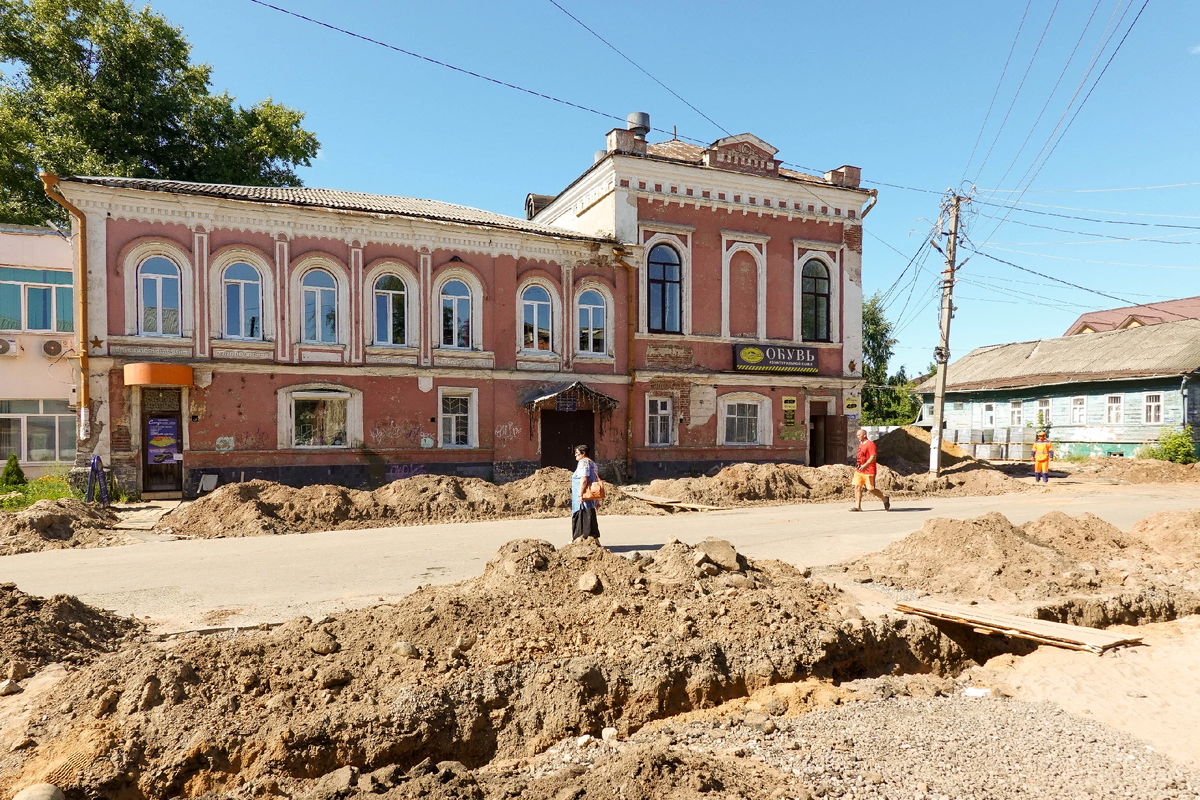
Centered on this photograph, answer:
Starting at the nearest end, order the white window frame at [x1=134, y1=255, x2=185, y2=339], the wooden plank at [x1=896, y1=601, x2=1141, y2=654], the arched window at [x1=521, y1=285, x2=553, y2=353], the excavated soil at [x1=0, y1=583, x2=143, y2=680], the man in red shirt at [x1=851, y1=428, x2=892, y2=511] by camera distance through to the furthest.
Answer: the excavated soil at [x1=0, y1=583, x2=143, y2=680]
the wooden plank at [x1=896, y1=601, x2=1141, y2=654]
the man in red shirt at [x1=851, y1=428, x2=892, y2=511]
the white window frame at [x1=134, y1=255, x2=185, y2=339]
the arched window at [x1=521, y1=285, x2=553, y2=353]

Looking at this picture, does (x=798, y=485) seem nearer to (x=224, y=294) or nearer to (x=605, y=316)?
(x=605, y=316)

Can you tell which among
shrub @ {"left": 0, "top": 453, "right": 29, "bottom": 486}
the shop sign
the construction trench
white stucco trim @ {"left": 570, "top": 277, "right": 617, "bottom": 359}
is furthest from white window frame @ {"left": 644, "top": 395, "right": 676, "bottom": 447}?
shrub @ {"left": 0, "top": 453, "right": 29, "bottom": 486}

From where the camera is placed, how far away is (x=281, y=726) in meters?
4.36

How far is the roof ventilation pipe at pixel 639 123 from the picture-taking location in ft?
72.8

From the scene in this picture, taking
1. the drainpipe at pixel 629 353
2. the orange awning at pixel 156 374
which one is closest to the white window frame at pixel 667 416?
the drainpipe at pixel 629 353

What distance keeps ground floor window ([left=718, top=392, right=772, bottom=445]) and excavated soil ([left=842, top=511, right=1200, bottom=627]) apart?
1226cm

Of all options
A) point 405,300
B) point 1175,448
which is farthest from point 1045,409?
point 405,300

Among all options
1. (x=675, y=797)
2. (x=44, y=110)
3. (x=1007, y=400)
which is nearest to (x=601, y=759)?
(x=675, y=797)

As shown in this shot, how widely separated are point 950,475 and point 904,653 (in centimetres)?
1677

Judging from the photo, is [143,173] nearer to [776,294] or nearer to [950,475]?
[776,294]

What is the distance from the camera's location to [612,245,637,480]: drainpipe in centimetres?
2136

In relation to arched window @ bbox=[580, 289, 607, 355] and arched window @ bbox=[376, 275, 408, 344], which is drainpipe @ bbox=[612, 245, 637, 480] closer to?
arched window @ bbox=[580, 289, 607, 355]

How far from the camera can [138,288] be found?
1667 cm

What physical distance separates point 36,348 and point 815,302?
2501 cm
